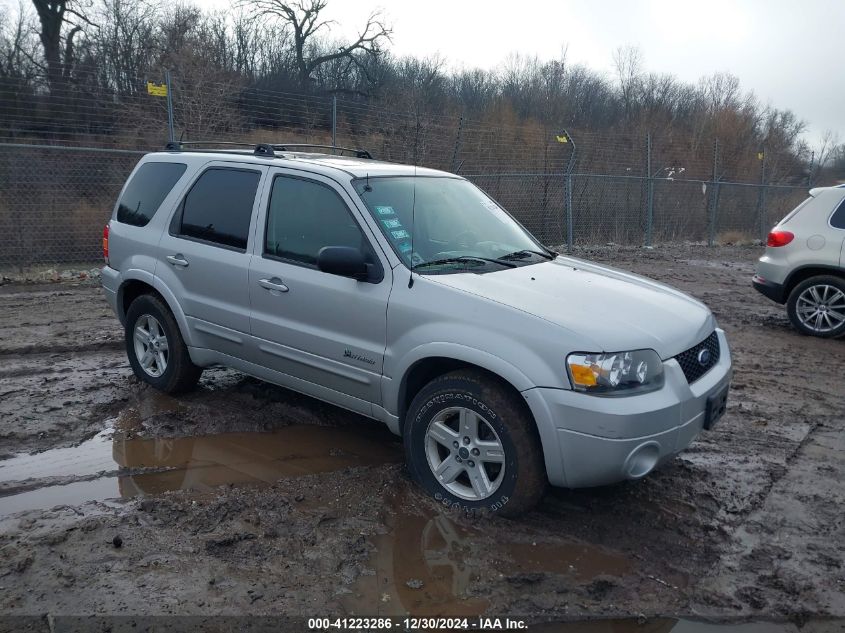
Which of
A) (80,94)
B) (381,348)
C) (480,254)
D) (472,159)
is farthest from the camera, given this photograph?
(472,159)

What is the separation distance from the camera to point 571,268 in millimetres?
4562

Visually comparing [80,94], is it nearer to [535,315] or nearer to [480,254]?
[480,254]

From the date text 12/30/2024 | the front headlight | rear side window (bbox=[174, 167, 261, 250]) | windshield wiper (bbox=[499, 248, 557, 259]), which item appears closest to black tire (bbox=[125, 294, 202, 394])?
rear side window (bbox=[174, 167, 261, 250])

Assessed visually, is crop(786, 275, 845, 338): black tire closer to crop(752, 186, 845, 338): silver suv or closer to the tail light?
crop(752, 186, 845, 338): silver suv

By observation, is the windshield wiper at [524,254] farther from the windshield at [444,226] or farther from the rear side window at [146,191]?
the rear side window at [146,191]

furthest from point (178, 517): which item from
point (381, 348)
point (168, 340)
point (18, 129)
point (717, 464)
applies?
point (18, 129)

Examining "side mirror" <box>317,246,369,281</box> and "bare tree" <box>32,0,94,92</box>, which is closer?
"side mirror" <box>317,246,369,281</box>

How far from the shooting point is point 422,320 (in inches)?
150

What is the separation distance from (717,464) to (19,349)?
609cm

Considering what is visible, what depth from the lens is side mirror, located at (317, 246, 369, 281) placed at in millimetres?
3932

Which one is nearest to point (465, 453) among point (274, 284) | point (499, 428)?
point (499, 428)

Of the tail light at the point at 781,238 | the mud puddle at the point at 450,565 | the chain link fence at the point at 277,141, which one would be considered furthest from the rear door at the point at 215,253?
the tail light at the point at 781,238

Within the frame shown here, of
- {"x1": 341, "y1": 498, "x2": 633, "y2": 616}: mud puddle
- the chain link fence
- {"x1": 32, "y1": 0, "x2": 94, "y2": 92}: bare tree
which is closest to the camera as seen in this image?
{"x1": 341, "y1": 498, "x2": 633, "y2": 616}: mud puddle

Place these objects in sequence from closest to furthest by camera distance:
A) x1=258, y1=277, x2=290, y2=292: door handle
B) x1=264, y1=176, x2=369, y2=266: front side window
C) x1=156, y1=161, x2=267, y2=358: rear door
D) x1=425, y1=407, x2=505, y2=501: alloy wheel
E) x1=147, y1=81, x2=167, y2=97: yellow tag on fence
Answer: x1=425, y1=407, x2=505, y2=501: alloy wheel → x1=264, y1=176, x2=369, y2=266: front side window → x1=258, y1=277, x2=290, y2=292: door handle → x1=156, y1=161, x2=267, y2=358: rear door → x1=147, y1=81, x2=167, y2=97: yellow tag on fence
